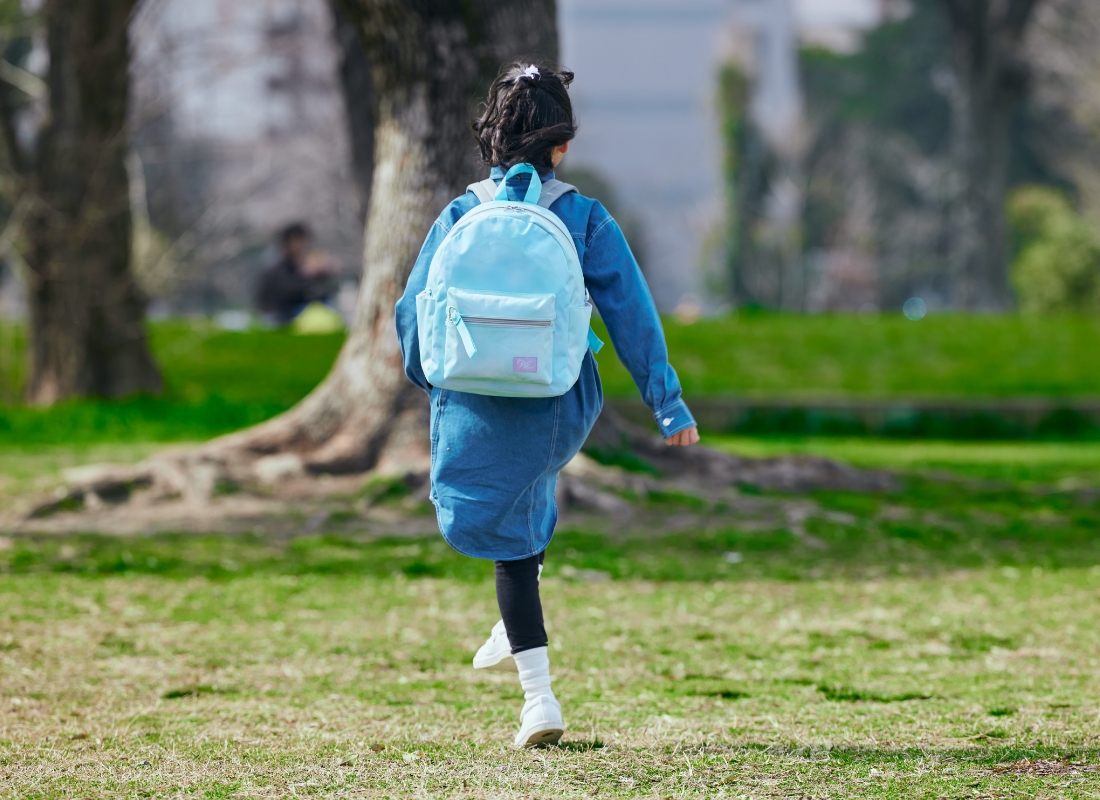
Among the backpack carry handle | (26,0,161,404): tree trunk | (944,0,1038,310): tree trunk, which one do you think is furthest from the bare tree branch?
the backpack carry handle

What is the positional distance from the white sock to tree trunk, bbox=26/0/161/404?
9.40 metres

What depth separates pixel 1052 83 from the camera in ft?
85.6

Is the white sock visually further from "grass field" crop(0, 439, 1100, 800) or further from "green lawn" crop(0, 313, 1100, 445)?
"green lawn" crop(0, 313, 1100, 445)

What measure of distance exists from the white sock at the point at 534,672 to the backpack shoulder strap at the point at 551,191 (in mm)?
1128

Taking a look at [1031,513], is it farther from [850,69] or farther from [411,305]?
[850,69]

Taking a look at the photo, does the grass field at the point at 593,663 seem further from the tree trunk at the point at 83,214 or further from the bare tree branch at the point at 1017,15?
the bare tree branch at the point at 1017,15

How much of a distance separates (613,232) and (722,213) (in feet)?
126

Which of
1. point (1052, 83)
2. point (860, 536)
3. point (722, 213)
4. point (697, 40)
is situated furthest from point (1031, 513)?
point (697, 40)

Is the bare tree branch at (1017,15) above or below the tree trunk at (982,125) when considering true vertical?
above

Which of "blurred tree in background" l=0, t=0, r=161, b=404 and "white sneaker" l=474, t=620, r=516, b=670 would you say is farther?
"blurred tree in background" l=0, t=0, r=161, b=404

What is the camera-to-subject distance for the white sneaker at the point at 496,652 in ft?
12.0

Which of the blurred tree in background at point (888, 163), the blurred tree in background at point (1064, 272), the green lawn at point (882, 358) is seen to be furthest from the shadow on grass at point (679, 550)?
the blurred tree in background at point (888, 163)

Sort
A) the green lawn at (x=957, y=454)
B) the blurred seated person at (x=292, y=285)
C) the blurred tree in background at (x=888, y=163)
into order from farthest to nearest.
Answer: the blurred tree in background at (x=888, y=163) < the blurred seated person at (x=292, y=285) < the green lawn at (x=957, y=454)

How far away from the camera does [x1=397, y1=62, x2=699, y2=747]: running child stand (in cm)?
323
